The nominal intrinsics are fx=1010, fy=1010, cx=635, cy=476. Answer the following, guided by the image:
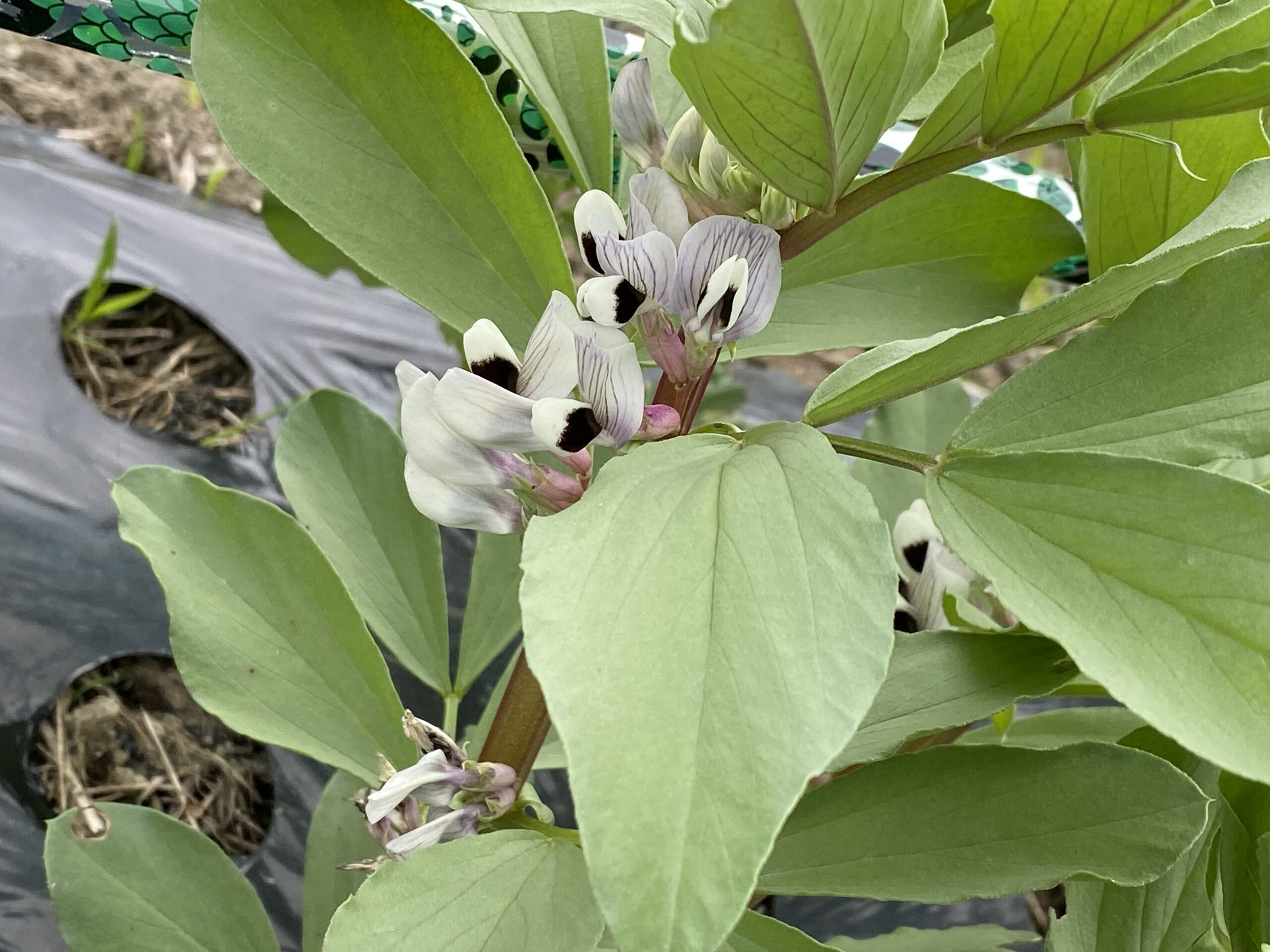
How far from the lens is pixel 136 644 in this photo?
913mm

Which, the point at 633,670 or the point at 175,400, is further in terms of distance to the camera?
the point at 175,400

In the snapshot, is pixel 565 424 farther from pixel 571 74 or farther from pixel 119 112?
pixel 119 112

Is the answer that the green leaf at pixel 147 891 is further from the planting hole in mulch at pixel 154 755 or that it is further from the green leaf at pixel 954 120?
the green leaf at pixel 954 120

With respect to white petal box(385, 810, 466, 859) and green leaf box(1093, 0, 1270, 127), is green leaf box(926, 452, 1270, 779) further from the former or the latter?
white petal box(385, 810, 466, 859)

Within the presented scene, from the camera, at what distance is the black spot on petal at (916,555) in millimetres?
561

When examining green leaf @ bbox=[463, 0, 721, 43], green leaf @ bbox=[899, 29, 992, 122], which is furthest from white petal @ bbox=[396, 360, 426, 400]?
green leaf @ bbox=[899, 29, 992, 122]

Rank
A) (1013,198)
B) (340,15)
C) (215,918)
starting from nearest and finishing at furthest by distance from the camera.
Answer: (340,15) < (1013,198) < (215,918)

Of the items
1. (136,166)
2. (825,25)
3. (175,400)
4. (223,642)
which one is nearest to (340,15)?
(825,25)

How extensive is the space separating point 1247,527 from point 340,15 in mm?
364

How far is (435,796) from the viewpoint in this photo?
44cm

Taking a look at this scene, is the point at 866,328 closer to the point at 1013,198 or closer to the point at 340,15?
the point at 1013,198

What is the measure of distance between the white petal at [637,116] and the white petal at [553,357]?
0.10 m

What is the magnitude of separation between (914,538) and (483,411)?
31 cm

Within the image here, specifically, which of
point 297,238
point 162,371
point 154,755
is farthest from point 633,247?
point 162,371
